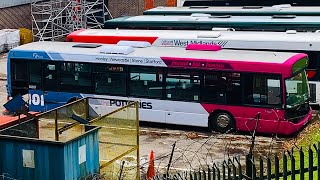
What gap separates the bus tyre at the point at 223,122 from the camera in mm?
19984

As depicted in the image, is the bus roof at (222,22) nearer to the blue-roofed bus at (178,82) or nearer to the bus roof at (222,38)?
→ the bus roof at (222,38)

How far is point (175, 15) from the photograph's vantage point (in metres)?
31.1

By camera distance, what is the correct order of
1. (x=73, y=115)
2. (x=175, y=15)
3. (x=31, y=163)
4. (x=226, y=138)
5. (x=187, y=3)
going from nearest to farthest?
(x=31, y=163) → (x=73, y=115) → (x=226, y=138) → (x=175, y=15) → (x=187, y=3)

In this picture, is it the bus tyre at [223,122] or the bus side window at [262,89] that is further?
the bus tyre at [223,122]

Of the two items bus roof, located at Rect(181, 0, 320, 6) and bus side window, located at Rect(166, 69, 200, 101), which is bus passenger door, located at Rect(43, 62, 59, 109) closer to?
bus side window, located at Rect(166, 69, 200, 101)

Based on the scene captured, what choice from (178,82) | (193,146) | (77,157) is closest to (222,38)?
(178,82)

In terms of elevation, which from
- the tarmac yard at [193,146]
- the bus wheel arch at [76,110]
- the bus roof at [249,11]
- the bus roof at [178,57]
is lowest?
the tarmac yard at [193,146]

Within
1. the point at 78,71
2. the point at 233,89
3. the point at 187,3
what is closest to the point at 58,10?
the point at 187,3

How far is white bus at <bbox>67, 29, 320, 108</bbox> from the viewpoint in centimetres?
2225

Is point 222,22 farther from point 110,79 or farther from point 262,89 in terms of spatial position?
point 262,89

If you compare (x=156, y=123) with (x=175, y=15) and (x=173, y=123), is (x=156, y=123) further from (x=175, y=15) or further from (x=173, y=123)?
A: (x=175, y=15)

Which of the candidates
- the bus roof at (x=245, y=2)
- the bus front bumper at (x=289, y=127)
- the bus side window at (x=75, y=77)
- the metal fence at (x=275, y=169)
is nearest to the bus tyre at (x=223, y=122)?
the bus front bumper at (x=289, y=127)

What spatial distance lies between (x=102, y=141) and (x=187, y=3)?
25271mm

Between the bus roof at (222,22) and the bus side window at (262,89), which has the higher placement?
the bus roof at (222,22)
